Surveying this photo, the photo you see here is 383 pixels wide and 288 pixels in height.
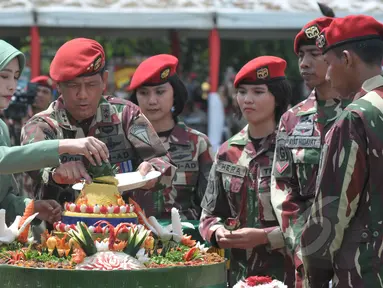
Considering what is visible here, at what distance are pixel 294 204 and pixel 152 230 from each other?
1.14 meters

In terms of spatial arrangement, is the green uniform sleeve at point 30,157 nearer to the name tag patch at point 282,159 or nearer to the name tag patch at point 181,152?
the name tag patch at point 282,159

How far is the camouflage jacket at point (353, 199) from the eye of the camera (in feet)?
15.1

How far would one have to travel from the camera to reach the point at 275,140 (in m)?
6.79

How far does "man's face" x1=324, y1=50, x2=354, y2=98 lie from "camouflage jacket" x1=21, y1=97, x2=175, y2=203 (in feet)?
4.87

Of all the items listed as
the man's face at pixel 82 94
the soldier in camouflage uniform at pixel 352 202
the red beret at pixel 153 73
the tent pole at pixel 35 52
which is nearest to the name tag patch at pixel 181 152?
the red beret at pixel 153 73

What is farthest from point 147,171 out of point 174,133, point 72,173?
point 174,133

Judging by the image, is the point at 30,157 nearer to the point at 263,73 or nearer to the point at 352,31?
the point at 352,31

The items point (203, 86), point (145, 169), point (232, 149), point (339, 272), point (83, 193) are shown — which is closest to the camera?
A: point (339, 272)

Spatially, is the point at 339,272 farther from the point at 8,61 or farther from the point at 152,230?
the point at 8,61

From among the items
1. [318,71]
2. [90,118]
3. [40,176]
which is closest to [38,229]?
[40,176]

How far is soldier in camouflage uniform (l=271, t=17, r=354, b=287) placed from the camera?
242 inches

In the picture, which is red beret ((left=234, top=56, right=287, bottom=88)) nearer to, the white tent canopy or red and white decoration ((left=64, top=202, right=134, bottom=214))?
red and white decoration ((left=64, top=202, right=134, bottom=214))

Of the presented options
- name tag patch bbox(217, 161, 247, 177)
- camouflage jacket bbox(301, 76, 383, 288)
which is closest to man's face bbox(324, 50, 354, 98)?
camouflage jacket bbox(301, 76, 383, 288)

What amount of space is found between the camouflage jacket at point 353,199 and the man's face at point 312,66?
173 centimetres
